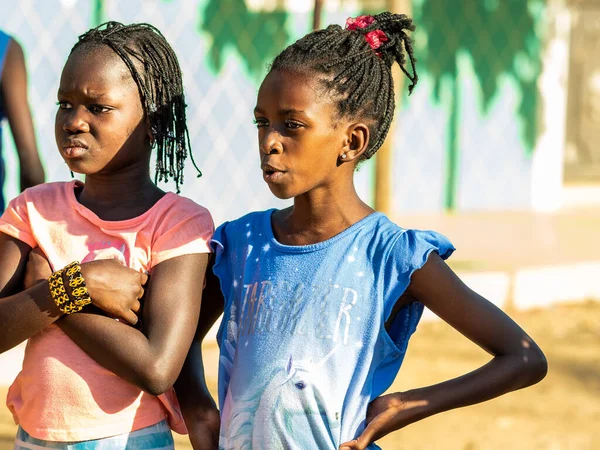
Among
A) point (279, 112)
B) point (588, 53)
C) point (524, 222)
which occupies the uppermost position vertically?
point (279, 112)

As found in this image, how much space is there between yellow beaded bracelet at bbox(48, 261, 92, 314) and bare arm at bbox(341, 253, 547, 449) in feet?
1.96

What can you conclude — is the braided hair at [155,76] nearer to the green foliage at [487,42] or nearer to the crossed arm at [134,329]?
the crossed arm at [134,329]

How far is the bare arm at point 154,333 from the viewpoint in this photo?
2064 millimetres

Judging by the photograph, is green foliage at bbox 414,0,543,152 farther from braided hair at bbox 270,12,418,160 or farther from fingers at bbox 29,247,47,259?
fingers at bbox 29,247,47,259

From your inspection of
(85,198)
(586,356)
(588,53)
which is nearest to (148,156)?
(85,198)

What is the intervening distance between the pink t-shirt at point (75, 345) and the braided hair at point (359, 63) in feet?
1.28

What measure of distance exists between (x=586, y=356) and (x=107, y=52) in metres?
4.74

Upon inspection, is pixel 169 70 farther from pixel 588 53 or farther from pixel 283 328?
pixel 588 53

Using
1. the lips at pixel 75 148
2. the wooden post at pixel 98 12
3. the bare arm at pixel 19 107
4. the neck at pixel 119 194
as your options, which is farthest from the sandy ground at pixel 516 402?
the wooden post at pixel 98 12

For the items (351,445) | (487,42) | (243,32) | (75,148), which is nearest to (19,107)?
(75,148)

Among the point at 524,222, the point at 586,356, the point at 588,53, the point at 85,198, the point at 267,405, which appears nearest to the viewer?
the point at 267,405

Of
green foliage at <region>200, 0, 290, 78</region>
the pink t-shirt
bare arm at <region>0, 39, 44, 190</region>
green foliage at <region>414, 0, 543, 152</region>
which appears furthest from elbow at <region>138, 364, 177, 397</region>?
green foliage at <region>414, 0, 543, 152</region>

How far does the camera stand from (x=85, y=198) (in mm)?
2293

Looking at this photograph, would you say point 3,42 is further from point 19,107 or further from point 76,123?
point 76,123
